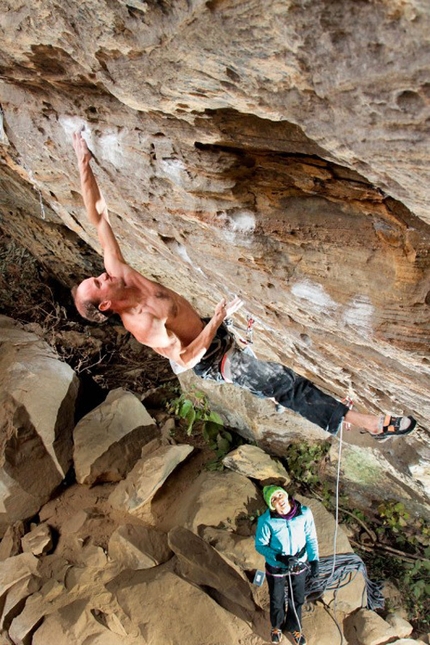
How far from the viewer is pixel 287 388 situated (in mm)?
3426

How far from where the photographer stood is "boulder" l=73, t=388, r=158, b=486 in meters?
6.47

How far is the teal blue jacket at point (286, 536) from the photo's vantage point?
4.58 meters

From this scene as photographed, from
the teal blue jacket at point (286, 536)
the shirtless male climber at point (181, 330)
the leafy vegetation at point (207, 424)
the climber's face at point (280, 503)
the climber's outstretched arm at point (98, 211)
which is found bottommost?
the leafy vegetation at point (207, 424)

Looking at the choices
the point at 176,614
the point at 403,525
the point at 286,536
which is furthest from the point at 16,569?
the point at 403,525

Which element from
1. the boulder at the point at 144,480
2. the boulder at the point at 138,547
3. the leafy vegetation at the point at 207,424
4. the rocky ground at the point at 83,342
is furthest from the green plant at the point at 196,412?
the boulder at the point at 138,547

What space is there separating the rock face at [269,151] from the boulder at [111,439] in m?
3.02

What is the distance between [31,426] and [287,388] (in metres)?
4.26

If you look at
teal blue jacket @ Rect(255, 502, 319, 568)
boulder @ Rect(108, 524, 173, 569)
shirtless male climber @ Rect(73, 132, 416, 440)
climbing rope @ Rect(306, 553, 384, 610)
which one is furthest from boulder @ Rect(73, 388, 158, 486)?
shirtless male climber @ Rect(73, 132, 416, 440)

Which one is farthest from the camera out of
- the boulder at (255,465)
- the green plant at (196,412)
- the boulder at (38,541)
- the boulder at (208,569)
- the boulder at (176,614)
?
the green plant at (196,412)

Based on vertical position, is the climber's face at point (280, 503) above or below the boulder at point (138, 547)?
above

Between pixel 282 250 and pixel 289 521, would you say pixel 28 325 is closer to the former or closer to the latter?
pixel 289 521

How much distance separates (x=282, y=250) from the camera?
9.11 ft

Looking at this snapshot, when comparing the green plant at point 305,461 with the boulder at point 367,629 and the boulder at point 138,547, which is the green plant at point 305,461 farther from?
the boulder at point 138,547

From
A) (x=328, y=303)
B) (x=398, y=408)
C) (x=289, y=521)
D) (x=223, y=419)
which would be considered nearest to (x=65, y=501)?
(x=223, y=419)
